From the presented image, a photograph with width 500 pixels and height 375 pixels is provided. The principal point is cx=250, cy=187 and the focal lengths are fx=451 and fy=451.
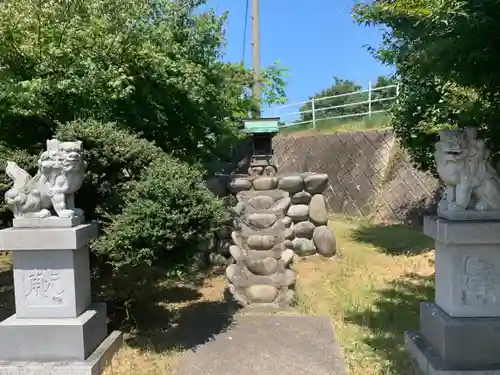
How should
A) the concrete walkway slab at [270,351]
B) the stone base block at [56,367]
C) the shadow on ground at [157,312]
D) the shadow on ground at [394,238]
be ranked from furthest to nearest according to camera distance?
1. the shadow on ground at [394,238]
2. the shadow on ground at [157,312]
3. the concrete walkway slab at [270,351]
4. the stone base block at [56,367]

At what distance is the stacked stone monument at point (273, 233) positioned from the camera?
510 centimetres

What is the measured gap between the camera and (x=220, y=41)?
5.92 m

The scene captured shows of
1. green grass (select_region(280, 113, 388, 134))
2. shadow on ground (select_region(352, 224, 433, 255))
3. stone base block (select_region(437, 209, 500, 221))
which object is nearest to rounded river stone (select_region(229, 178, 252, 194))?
shadow on ground (select_region(352, 224, 433, 255))

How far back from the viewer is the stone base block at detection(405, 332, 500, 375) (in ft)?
9.87

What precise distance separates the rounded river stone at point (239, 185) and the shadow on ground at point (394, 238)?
8.11 feet

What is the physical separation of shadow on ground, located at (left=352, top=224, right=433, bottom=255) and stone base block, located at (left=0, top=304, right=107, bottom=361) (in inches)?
205

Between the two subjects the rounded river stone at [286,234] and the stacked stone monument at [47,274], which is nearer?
the stacked stone monument at [47,274]

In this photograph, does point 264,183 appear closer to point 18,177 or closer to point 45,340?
point 18,177

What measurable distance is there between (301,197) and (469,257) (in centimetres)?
406

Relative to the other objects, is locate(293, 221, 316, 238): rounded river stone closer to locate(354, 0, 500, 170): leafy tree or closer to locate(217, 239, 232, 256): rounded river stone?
locate(217, 239, 232, 256): rounded river stone

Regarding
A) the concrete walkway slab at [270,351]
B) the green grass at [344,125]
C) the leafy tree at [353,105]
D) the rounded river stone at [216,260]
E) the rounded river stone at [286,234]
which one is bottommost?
the concrete walkway slab at [270,351]

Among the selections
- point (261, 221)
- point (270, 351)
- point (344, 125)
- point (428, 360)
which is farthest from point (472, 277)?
point (344, 125)

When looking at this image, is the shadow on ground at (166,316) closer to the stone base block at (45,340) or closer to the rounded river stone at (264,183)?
the stone base block at (45,340)

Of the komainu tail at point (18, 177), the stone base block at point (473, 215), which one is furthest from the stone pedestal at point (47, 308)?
the stone base block at point (473, 215)
